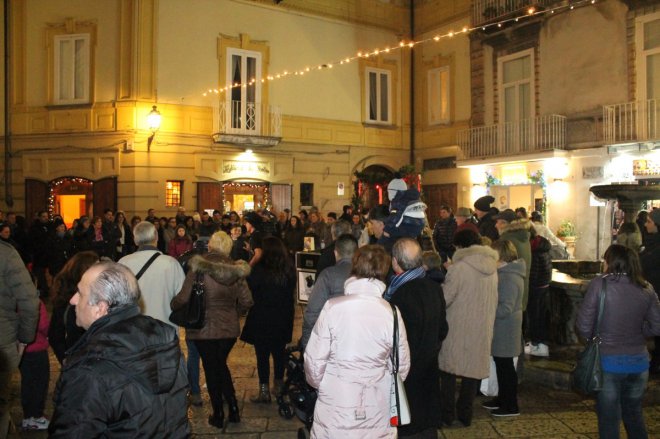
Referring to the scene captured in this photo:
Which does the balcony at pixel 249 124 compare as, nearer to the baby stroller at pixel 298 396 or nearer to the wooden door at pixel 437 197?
the wooden door at pixel 437 197

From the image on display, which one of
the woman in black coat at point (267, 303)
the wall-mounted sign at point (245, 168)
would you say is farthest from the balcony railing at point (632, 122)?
the woman in black coat at point (267, 303)

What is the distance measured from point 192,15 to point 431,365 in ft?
55.0

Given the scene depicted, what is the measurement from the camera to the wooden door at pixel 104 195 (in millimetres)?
18016

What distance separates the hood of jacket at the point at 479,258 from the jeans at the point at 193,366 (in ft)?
9.02

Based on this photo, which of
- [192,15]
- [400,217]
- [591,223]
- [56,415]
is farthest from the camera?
[192,15]

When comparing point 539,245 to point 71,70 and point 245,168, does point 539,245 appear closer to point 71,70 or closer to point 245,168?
point 245,168

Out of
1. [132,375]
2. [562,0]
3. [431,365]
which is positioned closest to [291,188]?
[562,0]

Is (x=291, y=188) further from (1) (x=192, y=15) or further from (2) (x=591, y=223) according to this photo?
(2) (x=591, y=223)

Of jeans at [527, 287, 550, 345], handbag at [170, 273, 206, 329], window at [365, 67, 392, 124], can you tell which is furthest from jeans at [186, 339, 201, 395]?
window at [365, 67, 392, 124]

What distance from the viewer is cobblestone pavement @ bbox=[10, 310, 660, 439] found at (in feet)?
17.9

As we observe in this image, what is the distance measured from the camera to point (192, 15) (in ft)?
61.3

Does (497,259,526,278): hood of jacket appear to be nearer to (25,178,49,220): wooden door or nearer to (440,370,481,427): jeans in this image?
(440,370,481,427): jeans

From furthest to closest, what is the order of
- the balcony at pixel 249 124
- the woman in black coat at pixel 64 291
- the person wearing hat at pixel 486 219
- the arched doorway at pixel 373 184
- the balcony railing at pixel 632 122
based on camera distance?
the arched doorway at pixel 373 184 < the balcony at pixel 249 124 < the balcony railing at pixel 632 122 < the person wearing hat at pixel 486 219 < the woman in black coat at pixel 64 291

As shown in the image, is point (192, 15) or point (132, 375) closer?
point (132, 375)
